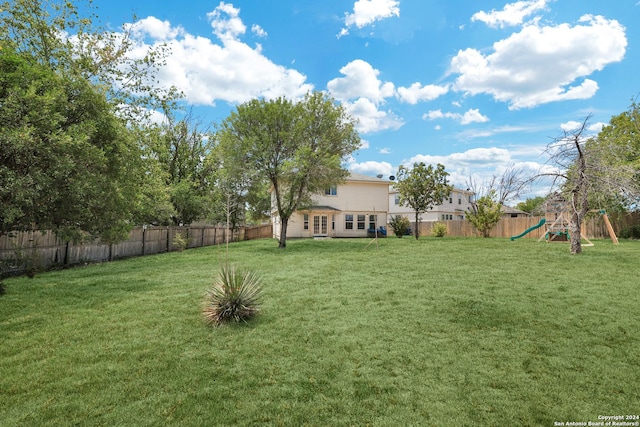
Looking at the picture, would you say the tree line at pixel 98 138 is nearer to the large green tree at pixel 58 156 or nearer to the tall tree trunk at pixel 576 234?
the large green tree at pixel 58 156

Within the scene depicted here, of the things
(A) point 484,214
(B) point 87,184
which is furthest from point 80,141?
(A) point 484,214

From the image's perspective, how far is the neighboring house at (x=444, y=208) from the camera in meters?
41.4

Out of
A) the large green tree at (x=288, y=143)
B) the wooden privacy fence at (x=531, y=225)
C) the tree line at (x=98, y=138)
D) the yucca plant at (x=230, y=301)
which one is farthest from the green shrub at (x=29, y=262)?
the wooden privacy fence at (x=531, y=225)

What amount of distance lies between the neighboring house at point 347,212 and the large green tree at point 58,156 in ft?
64.6

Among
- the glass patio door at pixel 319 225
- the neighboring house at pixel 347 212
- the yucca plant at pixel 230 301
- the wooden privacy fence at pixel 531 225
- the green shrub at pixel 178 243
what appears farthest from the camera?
the glass patio door at pixel 319 225

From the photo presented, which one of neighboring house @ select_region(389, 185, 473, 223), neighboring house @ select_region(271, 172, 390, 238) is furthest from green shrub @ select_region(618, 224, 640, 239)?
neighboring house @ select_region(389, 185, 473, 223)

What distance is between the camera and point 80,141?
770 centimetres

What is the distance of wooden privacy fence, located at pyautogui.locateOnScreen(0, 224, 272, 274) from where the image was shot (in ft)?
36.0

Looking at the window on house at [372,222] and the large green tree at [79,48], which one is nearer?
the large green tree at [79,48]

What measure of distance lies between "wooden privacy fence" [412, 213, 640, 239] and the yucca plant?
21.2 metres

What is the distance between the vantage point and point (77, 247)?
13.5 meters

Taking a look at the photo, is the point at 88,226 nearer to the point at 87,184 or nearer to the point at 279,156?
the point at 87,184

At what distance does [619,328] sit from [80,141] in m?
11.4

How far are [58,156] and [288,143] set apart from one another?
488 inches
